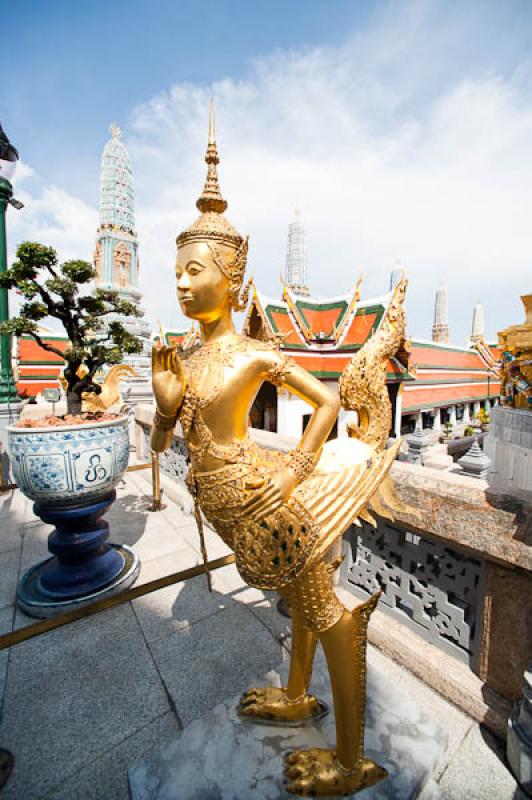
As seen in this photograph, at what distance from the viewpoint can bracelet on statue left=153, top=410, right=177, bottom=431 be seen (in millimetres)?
1530

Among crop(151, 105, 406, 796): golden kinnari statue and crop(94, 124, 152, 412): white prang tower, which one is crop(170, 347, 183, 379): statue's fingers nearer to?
crop(151, 105, 406, 796): golden kinnari statue

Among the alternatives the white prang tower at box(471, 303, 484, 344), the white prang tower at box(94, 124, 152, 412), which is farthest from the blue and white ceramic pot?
the white prang tower at box(471, 303, 484, 344)

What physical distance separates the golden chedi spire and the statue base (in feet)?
7.82

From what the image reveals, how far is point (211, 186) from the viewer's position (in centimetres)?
158

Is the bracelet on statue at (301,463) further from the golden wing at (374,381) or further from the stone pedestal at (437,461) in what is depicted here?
the stone pedestal at (437,461)

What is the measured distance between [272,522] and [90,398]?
10.5ft

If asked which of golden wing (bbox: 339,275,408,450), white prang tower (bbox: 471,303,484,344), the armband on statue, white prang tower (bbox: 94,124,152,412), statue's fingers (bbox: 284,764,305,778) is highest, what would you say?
white prang tower (bbox: 94,124,152,412)

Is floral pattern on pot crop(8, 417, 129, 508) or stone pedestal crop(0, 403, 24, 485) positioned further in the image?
stone pedestal crop(0, 403, 24, 485)

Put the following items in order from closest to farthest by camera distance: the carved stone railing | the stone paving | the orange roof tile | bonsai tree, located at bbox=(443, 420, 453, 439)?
1. the stone paving
2. the carved stone railing
3. the orange roof tile
4. bonsai tree, located at bbox=(443, 420, 453, 439)

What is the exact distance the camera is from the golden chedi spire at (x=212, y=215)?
1469 millimetres

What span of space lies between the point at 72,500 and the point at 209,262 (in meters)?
2.51

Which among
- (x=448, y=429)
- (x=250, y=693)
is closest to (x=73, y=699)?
(x=250, y=693)

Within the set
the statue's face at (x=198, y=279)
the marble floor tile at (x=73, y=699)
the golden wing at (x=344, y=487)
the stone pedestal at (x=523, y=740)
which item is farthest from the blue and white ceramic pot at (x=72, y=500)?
the stone pedestal at (x=523, y=740)

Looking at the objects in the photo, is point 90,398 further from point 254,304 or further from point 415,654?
point 254,304
